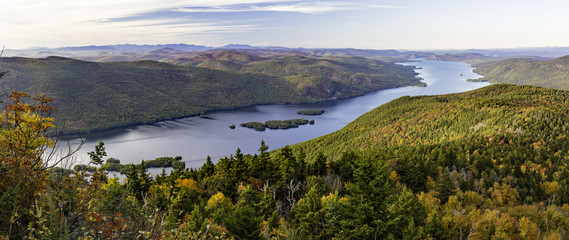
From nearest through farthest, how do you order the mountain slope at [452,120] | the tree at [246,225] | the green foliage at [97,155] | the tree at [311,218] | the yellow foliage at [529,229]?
the green foliage at [97,155], the tree at [246,225], the tree at [311,218], the yellow foliage at [529,229], the mountain slope at [452,120]

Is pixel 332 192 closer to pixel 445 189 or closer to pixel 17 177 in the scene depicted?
pixel 445 189

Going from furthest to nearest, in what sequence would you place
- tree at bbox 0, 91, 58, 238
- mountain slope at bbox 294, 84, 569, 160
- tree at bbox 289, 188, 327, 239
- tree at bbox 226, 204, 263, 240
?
mountain slope at bbox 294, 84, 569, 160, tree at bbox 289, 188, 327, 239, tree at bbox 226, 204, 263, 240, tree at bbox 0, 91, 58, 238

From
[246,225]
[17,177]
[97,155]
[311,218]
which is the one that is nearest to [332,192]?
[311,218]

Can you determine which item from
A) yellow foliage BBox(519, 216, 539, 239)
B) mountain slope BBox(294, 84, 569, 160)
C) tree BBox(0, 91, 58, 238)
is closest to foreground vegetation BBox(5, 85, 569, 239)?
tree BBox(0, 91, 58, 238)

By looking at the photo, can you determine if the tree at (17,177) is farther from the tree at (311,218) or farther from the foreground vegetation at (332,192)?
the tree at (311,218)

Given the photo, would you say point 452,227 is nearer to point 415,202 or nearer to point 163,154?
point 415,202

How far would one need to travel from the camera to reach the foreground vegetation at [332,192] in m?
10.7

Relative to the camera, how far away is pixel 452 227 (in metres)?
38.2

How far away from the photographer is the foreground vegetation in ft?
35.2

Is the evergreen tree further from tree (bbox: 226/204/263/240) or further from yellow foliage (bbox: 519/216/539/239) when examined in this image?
tree (bbox: 226/204/263/240)

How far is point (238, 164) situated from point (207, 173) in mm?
11233

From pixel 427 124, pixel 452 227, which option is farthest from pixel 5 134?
pixel 427 124

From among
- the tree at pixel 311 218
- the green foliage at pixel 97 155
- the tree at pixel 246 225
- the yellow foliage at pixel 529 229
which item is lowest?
the yellow foliage at pixel 529 229

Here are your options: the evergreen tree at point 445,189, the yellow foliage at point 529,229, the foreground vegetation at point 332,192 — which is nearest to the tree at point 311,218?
the foreground vegetation at point 332,192
